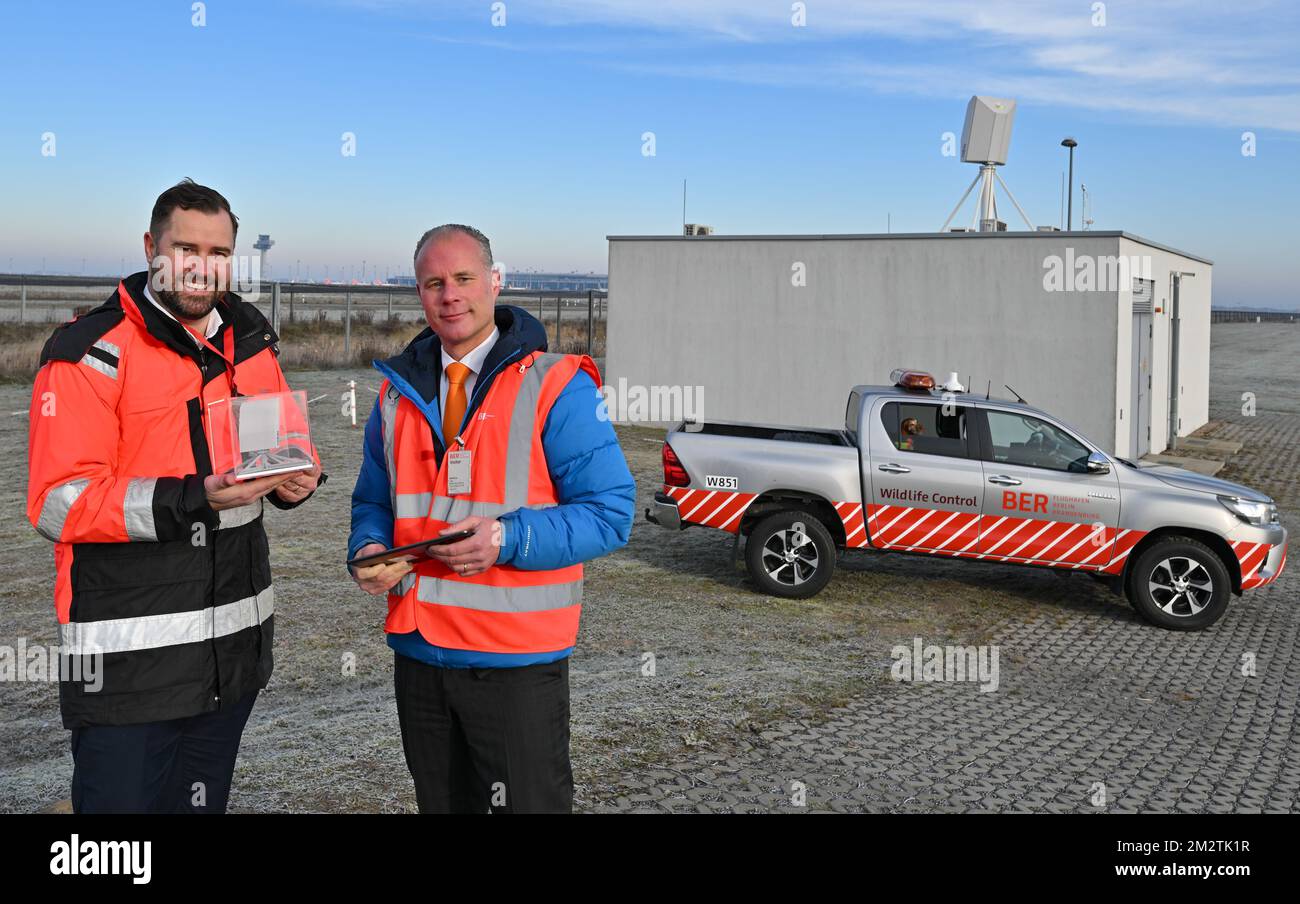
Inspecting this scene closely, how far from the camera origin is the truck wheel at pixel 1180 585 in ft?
32.1

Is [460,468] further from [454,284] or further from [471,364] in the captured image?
[454,284]

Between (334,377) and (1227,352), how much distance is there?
44.5 meters

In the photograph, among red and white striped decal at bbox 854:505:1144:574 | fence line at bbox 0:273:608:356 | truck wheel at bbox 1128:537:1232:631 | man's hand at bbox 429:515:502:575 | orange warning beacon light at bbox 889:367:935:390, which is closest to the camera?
man's hand at bbox 429:515:502:575

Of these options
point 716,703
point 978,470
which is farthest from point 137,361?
point 978,470

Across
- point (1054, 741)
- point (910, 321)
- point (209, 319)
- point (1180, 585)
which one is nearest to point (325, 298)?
point (910, 321)

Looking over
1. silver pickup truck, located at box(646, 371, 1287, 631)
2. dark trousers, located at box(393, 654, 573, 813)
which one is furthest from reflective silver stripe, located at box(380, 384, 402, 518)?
silver pickup truck, located at box(646, 371, 1287, 631)

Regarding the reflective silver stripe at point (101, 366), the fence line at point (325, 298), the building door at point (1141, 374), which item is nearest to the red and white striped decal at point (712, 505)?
the reflective silver stripe at point (101, 366)

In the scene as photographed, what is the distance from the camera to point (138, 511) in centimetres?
310

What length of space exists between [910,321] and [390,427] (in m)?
17.8

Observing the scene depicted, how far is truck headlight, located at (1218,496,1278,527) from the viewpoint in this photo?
32.3 feet

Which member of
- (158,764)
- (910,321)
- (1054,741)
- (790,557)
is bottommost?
(1054,741)

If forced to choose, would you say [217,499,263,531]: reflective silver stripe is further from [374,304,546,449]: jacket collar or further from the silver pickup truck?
the silver pickup truck
